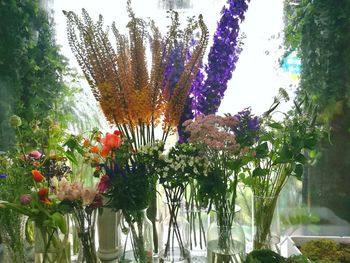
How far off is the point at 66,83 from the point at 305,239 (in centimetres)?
129

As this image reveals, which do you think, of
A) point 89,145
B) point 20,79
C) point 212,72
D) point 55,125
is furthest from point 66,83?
point 212,72

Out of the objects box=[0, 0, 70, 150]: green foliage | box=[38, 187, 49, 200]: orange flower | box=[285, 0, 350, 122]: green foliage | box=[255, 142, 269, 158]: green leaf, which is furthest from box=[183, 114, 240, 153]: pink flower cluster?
box=[0, 0, 70, 150]: green foliage

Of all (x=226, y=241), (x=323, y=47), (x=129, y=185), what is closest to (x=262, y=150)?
(x=226, y=241)

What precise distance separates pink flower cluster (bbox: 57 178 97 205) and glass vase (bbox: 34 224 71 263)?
0.13 metres

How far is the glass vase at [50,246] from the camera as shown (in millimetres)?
1210

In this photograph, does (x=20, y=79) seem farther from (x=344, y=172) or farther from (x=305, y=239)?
(x=344, y=172)

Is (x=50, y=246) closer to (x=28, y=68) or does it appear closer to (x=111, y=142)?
(x=111, y=142)

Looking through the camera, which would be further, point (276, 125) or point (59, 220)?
point (276, 125)

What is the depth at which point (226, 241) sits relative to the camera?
49.8 inches

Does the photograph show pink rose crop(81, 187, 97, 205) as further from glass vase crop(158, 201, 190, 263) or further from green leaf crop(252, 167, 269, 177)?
green leaf crop(252, 167, 269, 177)

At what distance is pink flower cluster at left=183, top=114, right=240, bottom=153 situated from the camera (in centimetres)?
114

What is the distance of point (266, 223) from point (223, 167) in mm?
270

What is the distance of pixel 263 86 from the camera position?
1.92 m

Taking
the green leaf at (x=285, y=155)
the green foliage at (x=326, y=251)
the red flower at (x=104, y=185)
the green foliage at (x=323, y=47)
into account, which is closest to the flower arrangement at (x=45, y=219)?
the red flower at (x=104, y=185)
